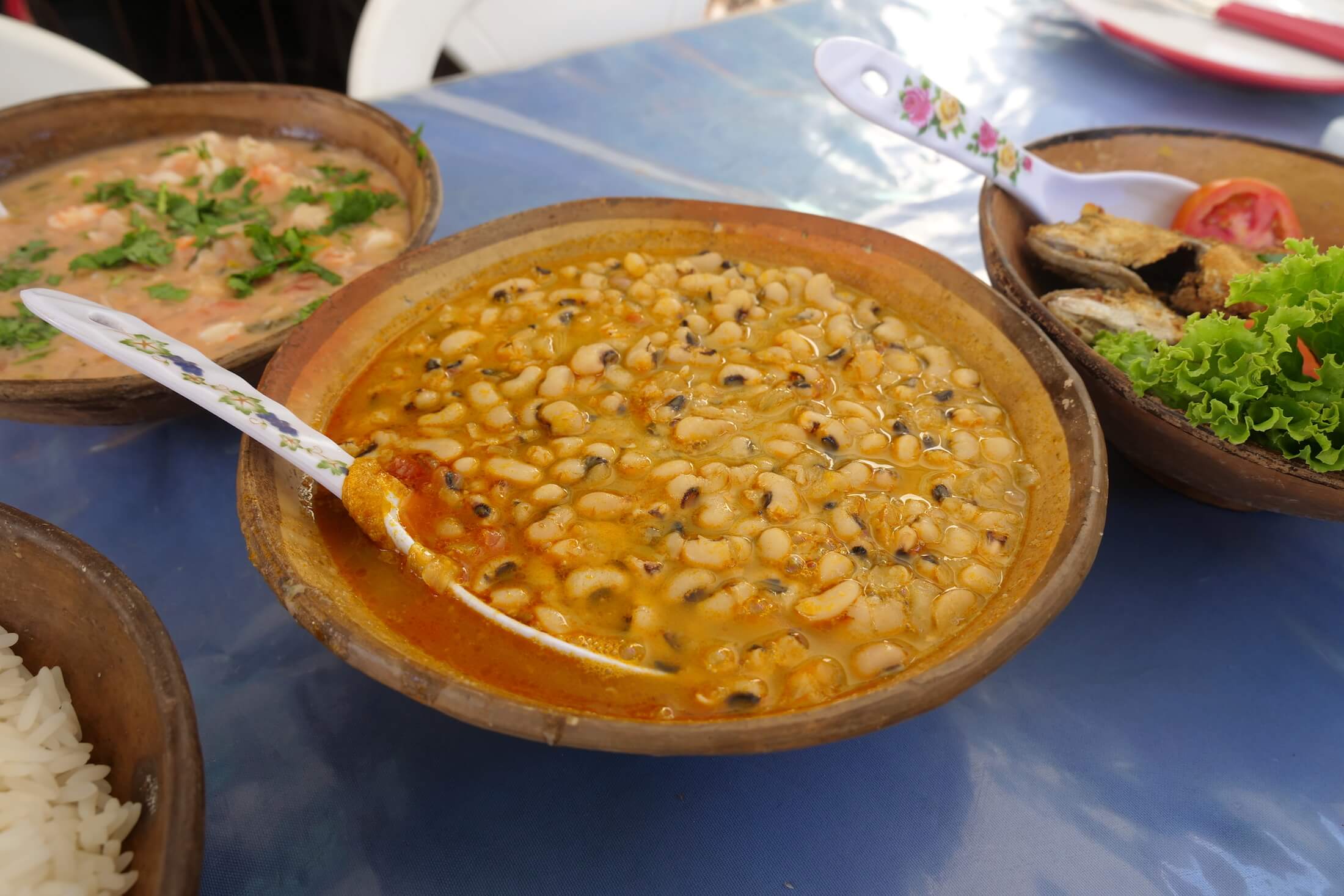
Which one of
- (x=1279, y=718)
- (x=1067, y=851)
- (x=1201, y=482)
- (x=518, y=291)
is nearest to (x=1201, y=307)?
(x=1201, y=482)

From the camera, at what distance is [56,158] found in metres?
3.01

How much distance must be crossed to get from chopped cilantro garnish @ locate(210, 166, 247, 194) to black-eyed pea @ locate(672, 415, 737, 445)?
7.04ft

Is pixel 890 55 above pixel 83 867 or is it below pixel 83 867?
above

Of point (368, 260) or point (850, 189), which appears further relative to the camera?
point (850, 189)

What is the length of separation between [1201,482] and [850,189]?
2035 mm

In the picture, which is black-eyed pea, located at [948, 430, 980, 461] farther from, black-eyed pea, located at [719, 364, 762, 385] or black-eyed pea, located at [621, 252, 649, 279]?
A: black-eyed pea, located at [621, 252, 649, 279]

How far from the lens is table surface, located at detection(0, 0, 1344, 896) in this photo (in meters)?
1.51

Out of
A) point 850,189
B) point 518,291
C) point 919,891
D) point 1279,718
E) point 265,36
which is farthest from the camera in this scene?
point 265,36

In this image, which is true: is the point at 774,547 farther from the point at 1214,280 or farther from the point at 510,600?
the point at 1214,280

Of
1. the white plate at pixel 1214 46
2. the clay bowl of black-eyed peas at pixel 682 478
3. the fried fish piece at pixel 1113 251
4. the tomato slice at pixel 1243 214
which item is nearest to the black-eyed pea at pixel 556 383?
the clay bowl of black-eyed peas at pixel 682 478

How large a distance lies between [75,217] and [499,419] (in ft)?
6.47

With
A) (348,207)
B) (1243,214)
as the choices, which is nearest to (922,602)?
(1243,214)

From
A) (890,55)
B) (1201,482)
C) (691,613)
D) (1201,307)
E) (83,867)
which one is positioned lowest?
(83,867)

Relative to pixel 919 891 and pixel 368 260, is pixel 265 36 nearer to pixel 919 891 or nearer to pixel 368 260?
pixel 368 260
